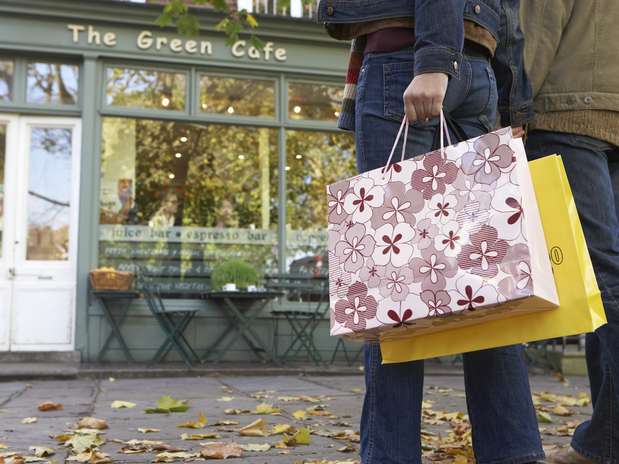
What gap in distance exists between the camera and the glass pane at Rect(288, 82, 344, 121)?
9.28 m

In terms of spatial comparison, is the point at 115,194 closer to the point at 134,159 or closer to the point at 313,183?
the point at 134,159

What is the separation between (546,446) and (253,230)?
615cm

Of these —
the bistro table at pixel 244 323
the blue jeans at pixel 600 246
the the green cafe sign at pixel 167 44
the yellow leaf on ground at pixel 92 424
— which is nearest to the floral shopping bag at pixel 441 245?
the blue jeans at pixel 600 246

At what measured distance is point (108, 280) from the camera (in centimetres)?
799

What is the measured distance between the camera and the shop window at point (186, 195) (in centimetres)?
862

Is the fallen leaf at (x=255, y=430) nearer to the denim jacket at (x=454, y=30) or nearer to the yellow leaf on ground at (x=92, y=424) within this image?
the yellow leaf on ground at (x=92, y=424)

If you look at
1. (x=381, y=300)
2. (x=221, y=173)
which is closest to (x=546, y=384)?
(x=221, y=173)

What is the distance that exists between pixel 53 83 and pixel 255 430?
6.33 meters

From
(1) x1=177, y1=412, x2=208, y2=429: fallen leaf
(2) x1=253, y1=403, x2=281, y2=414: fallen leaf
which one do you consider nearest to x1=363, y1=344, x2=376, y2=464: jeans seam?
(1) x1=177, y1=412, x2=208, y2=429: fallen leaf

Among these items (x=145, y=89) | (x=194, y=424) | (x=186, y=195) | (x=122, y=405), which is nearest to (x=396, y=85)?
(x=194, y=424)

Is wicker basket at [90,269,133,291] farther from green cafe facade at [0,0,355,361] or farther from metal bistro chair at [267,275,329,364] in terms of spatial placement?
metal bistro chair at [267,275,329,364]

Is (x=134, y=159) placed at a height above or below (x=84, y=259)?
above

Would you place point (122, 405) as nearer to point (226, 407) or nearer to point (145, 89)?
point (226, 407)

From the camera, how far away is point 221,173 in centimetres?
905
